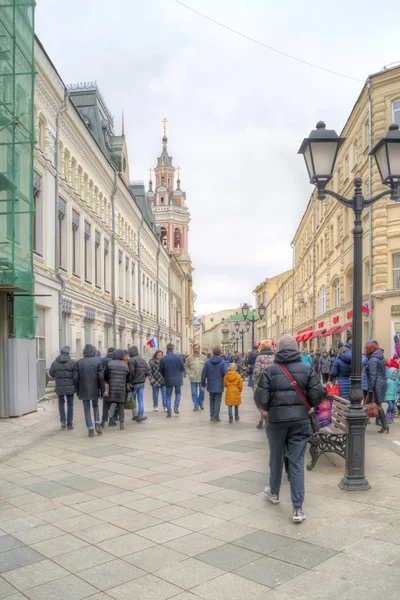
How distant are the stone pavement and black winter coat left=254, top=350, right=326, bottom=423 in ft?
3.24

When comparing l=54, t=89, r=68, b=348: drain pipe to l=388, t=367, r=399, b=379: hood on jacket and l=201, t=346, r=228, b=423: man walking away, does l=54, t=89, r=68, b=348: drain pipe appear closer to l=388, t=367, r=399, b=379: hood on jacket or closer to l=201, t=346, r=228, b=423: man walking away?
l=201, t=346, r=228, b=423: man walking away

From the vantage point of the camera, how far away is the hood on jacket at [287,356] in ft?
19.9

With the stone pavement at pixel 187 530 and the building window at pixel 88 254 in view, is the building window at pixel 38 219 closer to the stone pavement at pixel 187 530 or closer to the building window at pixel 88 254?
the building window at pixel 88 254

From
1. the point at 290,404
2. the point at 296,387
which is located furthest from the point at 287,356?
the point at 290,404

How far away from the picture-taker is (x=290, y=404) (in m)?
5.91

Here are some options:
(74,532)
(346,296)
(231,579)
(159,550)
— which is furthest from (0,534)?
(346,296)

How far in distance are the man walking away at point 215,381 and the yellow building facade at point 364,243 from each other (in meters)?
14.5

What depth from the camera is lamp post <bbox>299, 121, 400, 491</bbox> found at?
272 inches

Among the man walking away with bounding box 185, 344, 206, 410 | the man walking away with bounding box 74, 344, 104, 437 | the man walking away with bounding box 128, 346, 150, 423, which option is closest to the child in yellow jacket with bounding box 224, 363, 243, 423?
the man walking away with bounding box 128, 346, 150, 423

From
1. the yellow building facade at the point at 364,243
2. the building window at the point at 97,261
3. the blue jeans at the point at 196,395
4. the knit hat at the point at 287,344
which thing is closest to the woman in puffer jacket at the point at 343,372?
the blue jeans at the point at 196,395

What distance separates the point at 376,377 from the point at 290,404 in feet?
19.4

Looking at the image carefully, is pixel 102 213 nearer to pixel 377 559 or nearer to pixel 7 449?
pixel 7 449

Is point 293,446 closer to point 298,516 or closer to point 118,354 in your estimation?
point 298,516

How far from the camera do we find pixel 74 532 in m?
5.49
